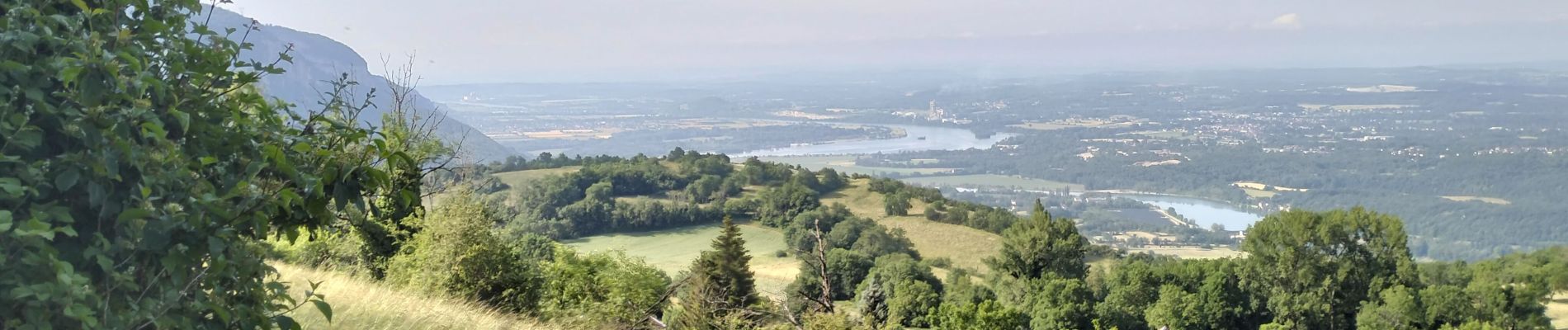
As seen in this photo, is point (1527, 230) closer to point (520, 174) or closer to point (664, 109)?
point (520, 174)

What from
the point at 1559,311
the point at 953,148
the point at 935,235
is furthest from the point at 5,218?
the point at 953,148

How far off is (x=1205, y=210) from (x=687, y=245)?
73655mm

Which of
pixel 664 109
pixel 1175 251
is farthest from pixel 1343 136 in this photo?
→ pixel 664 109

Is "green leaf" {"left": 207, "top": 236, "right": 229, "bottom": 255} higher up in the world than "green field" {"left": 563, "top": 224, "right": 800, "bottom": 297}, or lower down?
higher up

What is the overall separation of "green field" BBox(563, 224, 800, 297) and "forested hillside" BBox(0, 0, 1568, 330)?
11.7 metres

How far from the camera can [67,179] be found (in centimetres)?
227

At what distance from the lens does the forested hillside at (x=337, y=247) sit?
237 centimetres

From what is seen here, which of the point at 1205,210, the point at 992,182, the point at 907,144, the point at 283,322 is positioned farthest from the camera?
the point at 907,144

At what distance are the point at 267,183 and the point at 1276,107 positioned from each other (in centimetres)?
20830

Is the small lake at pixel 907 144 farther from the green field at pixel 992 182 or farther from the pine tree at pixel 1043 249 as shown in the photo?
the pine tree at pixel 1043 249

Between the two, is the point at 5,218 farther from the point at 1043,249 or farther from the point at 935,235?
the point at 935,235

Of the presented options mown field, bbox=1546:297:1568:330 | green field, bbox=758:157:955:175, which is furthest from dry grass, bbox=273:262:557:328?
green field, bbox=758:157:955:175

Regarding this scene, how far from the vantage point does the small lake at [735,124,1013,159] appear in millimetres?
141750

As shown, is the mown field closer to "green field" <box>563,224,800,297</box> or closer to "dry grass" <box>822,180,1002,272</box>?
"dry grass" <box>822,180,1002,272</box>
